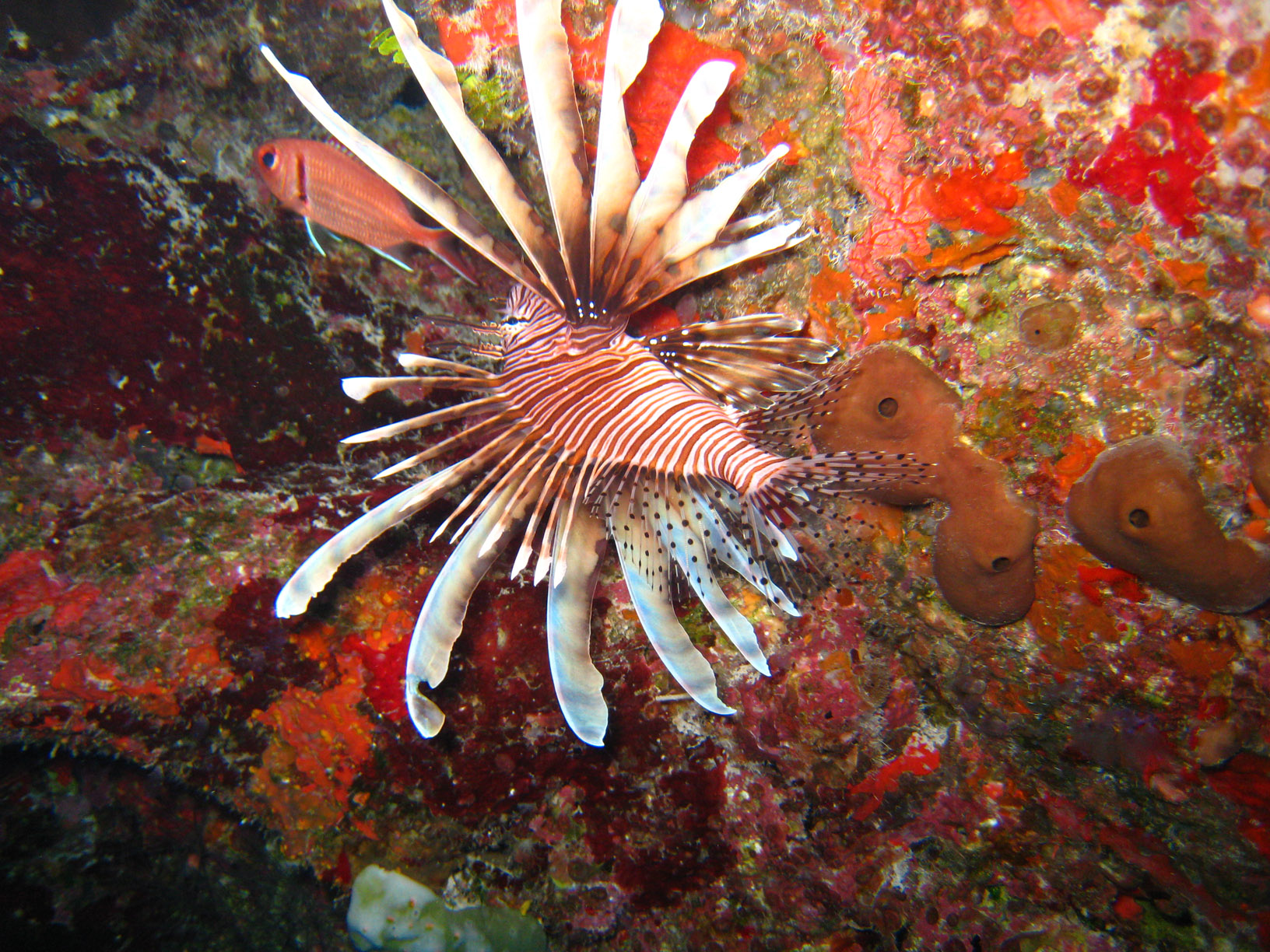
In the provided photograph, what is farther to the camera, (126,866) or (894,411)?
(126,866)

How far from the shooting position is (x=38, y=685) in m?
2.39

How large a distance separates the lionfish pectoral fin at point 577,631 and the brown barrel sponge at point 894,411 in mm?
1089

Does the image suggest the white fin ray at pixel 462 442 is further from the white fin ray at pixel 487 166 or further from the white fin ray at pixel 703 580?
the white fin ray at pixel 703 580

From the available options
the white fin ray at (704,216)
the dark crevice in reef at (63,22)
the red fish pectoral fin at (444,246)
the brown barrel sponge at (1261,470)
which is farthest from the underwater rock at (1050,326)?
the dark crevice in reef at (63,22)

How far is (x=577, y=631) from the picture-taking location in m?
2.39

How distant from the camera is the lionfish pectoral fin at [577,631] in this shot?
7.40 ft

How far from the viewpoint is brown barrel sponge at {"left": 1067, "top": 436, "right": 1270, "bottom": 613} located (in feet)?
5.57

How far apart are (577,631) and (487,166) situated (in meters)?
1.81

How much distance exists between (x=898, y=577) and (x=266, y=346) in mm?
3041

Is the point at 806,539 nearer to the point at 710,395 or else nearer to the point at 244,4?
the point at 710,395

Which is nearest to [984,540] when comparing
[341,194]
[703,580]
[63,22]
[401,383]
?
[703,580]

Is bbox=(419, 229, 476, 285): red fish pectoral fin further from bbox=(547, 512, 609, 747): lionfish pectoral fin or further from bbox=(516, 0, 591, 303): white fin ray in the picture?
bbox=(547, 512, 609, 747): lionfish pectoral fin

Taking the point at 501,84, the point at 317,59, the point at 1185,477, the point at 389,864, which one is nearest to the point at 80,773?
the point at 389,864

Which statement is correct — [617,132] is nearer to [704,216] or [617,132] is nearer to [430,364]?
[704,216]
